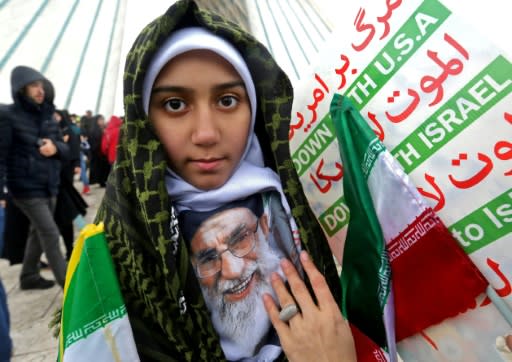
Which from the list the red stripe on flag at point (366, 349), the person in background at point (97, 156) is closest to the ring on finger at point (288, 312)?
the red stripe on flag at point (366, 349)

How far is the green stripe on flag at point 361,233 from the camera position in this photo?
828 millimetres

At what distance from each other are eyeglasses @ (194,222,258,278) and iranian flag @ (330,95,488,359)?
0.26m

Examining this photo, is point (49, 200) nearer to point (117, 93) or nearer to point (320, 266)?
point (117, 93)

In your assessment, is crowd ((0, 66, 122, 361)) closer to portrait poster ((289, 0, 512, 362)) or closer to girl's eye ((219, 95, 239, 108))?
girl's eye ((219, 95, 239, 108))

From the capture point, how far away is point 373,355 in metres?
0.87

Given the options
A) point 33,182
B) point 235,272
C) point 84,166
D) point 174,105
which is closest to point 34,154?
point 33,182

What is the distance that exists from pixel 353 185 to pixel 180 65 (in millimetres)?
481

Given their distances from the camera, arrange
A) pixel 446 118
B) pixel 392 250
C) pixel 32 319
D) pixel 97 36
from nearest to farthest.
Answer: pixel 446 118 < pixel 392 250 < pixel 97 36 < pixel 32 319

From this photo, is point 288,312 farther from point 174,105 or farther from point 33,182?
Answer: point 33,182

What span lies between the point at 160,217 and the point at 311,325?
396 millimetres

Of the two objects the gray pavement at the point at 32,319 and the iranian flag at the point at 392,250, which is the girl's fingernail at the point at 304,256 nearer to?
the iranian flag at the point at 392,250

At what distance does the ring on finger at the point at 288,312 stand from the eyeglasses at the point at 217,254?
16 centimetres

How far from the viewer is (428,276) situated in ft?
2.63

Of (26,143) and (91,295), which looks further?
(26,143)
